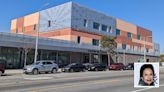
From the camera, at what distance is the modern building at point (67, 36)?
42312 millimetres

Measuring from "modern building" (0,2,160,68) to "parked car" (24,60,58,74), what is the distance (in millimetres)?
6937

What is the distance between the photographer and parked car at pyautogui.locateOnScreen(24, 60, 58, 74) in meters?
32.3

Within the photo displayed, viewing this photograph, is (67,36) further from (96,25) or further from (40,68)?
(40,68)

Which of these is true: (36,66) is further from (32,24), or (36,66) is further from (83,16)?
(32,24)

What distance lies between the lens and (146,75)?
90.5 inches

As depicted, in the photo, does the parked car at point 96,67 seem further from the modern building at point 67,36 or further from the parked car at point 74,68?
the modern building at point 67,36

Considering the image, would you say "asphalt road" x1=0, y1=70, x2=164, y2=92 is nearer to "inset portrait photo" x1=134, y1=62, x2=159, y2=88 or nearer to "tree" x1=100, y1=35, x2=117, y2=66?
"inset portrait photo" x1=134, y1=62, x2=159, y2=88

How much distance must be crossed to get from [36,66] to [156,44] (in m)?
76.6

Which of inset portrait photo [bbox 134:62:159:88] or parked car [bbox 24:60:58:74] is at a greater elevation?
inset portrait photo [bbox 134:62:159:88]

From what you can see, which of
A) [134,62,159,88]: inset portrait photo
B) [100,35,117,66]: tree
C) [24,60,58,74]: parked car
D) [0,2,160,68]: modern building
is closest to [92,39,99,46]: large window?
Answer: [0,2,160,68]: modern building

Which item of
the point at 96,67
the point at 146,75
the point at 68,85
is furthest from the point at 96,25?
the point at 146,75

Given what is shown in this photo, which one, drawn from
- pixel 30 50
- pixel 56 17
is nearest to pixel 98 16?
pixel 56 17

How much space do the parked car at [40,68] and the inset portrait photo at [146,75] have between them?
30619 millimetres

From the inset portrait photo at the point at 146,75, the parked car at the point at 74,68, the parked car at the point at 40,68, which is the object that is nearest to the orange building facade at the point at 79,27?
the parked car at the point at 74,68
